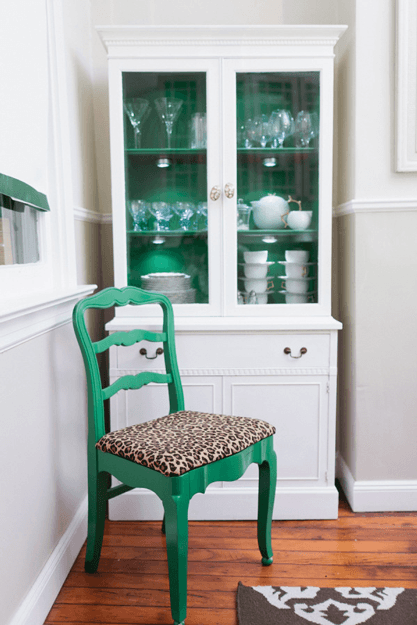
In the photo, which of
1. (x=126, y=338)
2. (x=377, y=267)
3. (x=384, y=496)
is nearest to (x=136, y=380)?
(x=126, y=338)

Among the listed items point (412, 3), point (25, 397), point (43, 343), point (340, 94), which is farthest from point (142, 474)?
point (412, 3)

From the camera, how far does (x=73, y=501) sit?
2.02 metres

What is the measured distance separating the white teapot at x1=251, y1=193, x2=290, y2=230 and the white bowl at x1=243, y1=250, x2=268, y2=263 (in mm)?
111

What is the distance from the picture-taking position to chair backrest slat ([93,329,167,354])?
70.7 inches

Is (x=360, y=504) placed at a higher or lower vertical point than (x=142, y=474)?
lower

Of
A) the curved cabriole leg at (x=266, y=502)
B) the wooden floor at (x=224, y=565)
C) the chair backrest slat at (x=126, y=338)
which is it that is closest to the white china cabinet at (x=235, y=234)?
the wooden floor at (x=224, y=565)

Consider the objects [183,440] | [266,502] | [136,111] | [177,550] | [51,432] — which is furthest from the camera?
[136,111]

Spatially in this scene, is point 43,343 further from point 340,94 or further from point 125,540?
point 340,94

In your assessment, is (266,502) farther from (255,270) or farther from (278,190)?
(278,190)

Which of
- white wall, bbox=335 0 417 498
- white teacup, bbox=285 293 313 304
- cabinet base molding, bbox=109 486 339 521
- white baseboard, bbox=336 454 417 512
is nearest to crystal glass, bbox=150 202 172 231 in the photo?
white teacup, bbox=285 293 313 304

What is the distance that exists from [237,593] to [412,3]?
2332 millimetres

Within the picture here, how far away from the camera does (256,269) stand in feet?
7.54

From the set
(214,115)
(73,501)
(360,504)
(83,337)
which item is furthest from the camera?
(360,504)

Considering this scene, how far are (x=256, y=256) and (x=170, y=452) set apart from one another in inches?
41.7
